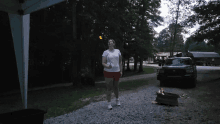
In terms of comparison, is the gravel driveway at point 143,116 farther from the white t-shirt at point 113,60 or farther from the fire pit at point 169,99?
the white t-shirt at point 113,60

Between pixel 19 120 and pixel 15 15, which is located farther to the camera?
pixel 15 15

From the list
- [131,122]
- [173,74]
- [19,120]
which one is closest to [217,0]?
[173,74]

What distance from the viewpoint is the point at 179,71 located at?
8203 mm

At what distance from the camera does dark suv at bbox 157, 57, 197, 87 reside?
26.5 feet

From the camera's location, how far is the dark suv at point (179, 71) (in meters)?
8.07

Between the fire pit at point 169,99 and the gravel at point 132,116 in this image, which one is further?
the fire pit at point 169,99

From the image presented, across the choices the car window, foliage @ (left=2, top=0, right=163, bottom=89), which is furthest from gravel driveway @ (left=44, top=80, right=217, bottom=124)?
foliage @ (left=2, top=0, right=163, bottom=89)

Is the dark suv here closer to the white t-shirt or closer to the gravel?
the gravel

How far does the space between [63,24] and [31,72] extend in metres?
4.17

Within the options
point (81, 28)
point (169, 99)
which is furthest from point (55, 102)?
point (81, 28)

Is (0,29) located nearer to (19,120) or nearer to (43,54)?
(43,54)

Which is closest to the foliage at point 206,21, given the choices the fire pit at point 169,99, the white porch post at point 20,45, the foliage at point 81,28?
the foliage at point 81,28

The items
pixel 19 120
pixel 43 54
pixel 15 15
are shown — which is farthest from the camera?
pixel 43 54

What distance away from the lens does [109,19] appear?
9.58 meters
